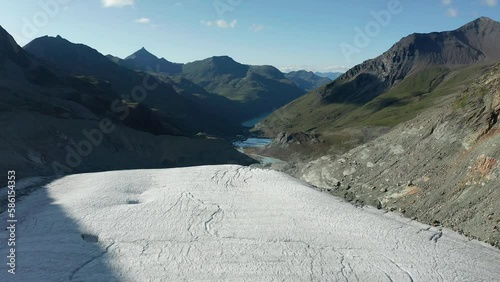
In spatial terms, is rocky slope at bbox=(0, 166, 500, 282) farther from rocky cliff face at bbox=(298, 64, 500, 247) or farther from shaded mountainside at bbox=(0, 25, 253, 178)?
shaded mountainside at bbox=(0, 25, 253, 178)

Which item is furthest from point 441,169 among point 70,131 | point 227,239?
point 70,131

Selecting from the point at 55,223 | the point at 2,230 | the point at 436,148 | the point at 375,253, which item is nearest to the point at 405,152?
the point at 436,148

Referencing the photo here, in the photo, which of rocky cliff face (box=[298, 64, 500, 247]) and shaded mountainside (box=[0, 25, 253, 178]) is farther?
shaded mountainside (box=[0, 25, 253, 178])

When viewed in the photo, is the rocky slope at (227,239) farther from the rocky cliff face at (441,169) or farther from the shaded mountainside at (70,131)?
the shaded mountainside at (70,131)

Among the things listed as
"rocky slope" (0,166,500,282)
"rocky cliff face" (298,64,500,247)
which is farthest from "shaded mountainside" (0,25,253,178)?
"rocky cliff face" (298,64,500,247)

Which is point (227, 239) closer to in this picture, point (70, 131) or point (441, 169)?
point (441, 169)

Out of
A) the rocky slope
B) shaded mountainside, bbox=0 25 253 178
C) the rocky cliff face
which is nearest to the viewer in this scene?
the rocky slope

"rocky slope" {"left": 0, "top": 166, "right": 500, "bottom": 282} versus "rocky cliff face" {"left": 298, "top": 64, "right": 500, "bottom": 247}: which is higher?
"rocky cliff face" {"left": 298, "top": 64, "right": 500, "bottom": 247}
